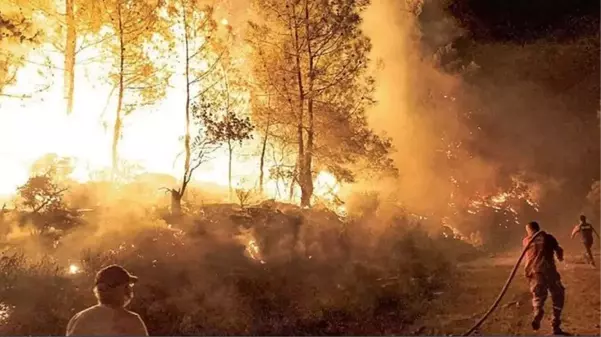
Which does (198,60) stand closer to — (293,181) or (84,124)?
(84,124)

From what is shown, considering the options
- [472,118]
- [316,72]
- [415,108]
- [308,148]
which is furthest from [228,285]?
[472,118]

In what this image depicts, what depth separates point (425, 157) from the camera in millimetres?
31172

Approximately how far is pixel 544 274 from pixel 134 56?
15.9m

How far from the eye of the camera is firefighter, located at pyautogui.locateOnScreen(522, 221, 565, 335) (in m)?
10.7

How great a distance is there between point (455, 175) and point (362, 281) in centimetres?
1626

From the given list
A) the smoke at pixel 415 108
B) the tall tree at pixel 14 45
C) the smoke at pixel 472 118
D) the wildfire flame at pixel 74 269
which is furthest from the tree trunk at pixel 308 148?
the smoke at pixel 415 108

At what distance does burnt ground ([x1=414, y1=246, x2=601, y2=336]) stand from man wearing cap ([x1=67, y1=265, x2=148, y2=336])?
26.8 ft

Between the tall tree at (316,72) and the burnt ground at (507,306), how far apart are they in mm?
6406

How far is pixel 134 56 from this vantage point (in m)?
21.7

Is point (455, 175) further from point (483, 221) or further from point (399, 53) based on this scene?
point (399, 53)

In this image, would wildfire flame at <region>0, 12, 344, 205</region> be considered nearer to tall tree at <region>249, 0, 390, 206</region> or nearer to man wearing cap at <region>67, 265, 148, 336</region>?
tall tree at <region>249, 0, 390, 206</region>

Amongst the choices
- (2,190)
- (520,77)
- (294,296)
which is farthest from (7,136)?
(520,77)

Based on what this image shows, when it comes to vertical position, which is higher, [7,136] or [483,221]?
[7,136]

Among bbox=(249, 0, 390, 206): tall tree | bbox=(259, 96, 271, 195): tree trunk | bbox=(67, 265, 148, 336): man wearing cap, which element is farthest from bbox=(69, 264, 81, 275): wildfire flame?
bbox=(259, 96, 271, 195): tree trunk
